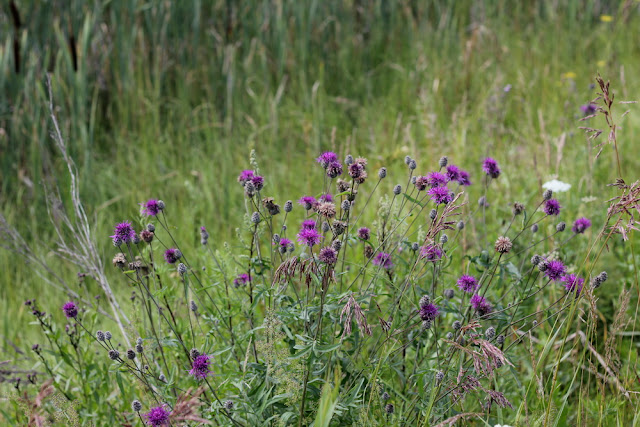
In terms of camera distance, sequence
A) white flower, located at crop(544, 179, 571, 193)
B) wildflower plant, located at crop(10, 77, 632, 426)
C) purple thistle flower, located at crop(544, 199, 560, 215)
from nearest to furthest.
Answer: wildflower plant, located at crop(10, 77, 632, 426)
purple thistle flower, located at crop(544, 199, 560, 215)
white flower, located at crop(544, 179, 571, 193)

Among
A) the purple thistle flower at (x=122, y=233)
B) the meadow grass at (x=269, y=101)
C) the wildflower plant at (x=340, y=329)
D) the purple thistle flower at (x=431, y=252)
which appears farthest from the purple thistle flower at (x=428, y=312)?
the meadow grass at (x=269, y=101)

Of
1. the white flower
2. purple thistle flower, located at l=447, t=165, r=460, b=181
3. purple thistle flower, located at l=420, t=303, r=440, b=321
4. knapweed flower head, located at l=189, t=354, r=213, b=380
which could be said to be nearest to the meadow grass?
the white flower

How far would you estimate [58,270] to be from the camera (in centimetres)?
310

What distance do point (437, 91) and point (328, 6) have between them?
1231 millimetres

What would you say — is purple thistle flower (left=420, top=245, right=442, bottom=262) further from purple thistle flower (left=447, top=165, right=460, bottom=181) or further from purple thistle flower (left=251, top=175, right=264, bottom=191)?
purple thistle flower (left=251, top=175, right=264, bottom=191)

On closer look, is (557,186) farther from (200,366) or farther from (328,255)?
(200,366)

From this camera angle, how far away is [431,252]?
1417 mm

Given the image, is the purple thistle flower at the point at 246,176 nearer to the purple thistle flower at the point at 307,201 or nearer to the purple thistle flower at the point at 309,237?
the purple thistle flower at the point at 307,201

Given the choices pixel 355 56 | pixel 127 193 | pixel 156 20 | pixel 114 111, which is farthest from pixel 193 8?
pixel 127 193

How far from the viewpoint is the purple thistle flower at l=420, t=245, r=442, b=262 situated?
134 cm

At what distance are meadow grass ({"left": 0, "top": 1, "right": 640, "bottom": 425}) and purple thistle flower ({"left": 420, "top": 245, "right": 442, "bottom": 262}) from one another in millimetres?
1152

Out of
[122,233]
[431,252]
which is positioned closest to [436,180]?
[431,252]

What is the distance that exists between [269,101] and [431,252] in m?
2.86

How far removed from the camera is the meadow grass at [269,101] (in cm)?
321
